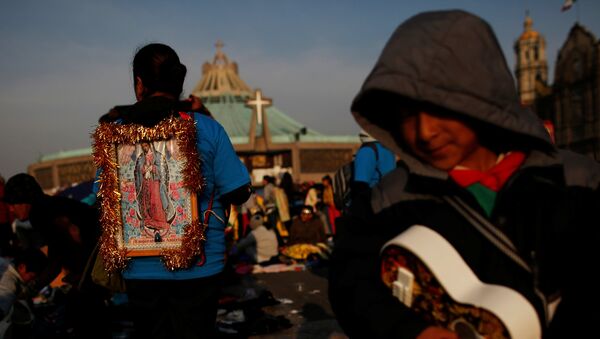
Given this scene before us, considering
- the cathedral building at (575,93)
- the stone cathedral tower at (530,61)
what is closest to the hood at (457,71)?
the cathedral building at (575,93)

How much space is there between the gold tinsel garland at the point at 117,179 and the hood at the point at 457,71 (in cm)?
143

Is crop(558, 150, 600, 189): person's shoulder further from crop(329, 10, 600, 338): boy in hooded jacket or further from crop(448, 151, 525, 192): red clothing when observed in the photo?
crop(448, 151, 525, 192): red clothing

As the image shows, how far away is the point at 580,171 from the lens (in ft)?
4.91

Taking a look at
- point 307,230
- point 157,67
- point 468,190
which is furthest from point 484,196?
point 307,230

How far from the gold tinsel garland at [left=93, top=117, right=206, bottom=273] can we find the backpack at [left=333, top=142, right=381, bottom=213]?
246 cm

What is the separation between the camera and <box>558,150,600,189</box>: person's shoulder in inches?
58.0

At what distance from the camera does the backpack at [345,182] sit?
5090 mm

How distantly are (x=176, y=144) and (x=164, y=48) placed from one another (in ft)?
1.62

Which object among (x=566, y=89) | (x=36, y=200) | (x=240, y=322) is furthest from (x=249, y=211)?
(x=566, y=89)

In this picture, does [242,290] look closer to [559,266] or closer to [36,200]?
[36,200]

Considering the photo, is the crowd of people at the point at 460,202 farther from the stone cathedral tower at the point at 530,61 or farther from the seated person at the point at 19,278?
the stone cathedral tower at the point at 530,61

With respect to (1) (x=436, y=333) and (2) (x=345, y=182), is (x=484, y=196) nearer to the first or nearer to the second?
(1) (x=436, y=333)

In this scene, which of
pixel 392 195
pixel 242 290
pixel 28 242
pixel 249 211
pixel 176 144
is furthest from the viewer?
pixel 249 211

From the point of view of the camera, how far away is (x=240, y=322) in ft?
17.8
